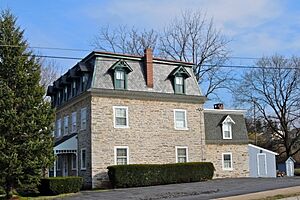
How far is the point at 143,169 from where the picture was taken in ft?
98.7

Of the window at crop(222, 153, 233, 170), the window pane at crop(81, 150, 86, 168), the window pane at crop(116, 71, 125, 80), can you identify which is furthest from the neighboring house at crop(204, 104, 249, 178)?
the window pane at crop(81, 150, 86, 168)

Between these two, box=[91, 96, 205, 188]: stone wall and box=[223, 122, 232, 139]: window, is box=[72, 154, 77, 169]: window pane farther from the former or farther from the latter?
box=[223, 122, 232, 139]: window

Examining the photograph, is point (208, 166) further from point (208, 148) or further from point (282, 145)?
point (282, 145)

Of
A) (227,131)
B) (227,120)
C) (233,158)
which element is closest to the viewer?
(233,158)

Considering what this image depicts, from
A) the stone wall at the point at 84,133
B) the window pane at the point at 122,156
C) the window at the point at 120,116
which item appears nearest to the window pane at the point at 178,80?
the window at the point at 120,116

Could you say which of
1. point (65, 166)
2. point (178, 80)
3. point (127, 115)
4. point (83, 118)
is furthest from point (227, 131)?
point (65, 166)

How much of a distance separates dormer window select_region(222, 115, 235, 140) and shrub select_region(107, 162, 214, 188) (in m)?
5.18

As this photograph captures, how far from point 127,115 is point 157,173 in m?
4.73

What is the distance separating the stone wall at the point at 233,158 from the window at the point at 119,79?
9.56 m

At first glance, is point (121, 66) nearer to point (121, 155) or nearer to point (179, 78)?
point (179, 78)

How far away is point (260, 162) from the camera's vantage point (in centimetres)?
4219

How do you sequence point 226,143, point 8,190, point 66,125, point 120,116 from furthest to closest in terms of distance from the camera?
point 226,143 < point 66,125 < point 120,116 < point 8,190

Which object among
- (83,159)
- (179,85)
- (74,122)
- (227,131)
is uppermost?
(179,85)

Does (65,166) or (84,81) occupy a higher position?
(84,81)
